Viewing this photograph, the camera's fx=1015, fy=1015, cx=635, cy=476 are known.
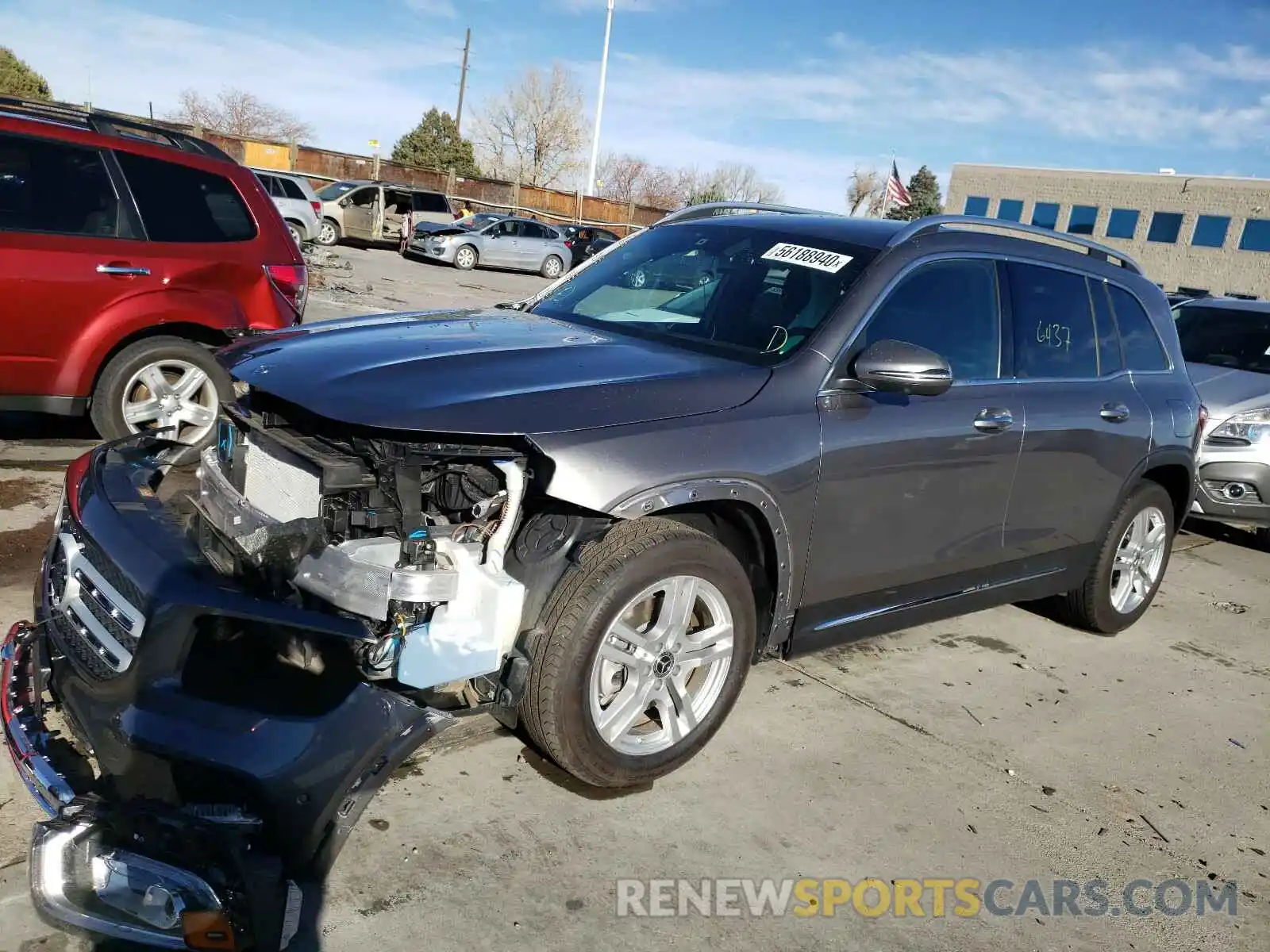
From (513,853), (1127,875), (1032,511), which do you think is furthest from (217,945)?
(1032,511)

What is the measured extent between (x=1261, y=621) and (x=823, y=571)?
3.82m

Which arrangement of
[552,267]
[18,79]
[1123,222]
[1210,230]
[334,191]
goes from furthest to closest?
[1123,222] < [1210,230] < [18,79] < [552,267] < [334,191]

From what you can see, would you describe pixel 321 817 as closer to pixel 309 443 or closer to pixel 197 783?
pixel 197 783

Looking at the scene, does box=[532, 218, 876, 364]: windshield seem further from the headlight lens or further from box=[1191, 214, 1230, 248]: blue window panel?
box=[1191, 214, 1230, 248]: blue window panel

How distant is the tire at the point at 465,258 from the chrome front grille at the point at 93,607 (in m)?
23.0

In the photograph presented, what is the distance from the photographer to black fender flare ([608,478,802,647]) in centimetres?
296

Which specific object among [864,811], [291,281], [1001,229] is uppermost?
[1001,229]

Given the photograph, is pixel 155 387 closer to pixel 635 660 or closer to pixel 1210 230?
pixel 635 660

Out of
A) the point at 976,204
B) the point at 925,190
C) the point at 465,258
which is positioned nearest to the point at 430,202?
the point at 465,258

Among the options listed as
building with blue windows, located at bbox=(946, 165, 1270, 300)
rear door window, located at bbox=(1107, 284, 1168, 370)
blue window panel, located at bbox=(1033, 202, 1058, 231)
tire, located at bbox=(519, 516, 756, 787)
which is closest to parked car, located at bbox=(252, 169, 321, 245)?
rear door window, located at bbox=(1107, 284, 1168, 370)

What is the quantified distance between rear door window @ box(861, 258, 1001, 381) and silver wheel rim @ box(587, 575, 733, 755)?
117 centimetres

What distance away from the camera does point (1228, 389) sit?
7684mm

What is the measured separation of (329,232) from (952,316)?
23.5 metres

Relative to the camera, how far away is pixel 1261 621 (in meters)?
5.94
